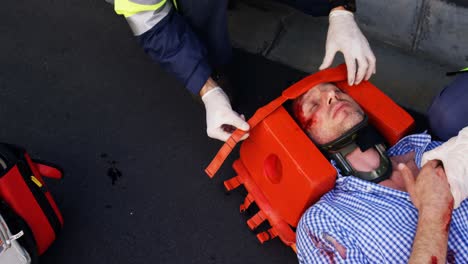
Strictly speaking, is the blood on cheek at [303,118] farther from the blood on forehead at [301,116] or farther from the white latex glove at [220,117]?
the white latex glove at [220,117]

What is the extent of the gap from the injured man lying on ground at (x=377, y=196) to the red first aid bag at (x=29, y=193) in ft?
3.10

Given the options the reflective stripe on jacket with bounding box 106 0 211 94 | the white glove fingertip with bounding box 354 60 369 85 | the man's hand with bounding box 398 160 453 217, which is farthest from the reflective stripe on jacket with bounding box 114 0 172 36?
the man's hand with bounding box 398 160 453 217

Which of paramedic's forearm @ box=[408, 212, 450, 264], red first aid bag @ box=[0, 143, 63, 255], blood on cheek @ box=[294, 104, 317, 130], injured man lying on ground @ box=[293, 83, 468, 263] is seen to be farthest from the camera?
blood on cheek @ box=[294, 104, 317, 130]

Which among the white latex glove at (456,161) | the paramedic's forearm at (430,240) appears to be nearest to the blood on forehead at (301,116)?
the white latex glove at (456,161)

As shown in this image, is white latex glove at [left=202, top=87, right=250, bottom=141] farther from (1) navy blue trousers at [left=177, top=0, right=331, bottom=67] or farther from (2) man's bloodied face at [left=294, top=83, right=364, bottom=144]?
(1) navy blue trousers at [left=177, top=0, right=331, bottom=67]

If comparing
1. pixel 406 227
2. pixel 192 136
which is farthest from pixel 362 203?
pixel 192 136

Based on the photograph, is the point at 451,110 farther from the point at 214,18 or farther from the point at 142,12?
the point at 142,12

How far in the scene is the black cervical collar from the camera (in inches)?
73.3

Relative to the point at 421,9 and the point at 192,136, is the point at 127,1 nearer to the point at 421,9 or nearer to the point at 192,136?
the point at 192,136

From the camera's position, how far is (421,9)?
2.49 metres

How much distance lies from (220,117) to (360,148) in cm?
53

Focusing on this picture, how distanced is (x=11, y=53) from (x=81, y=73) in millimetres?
426

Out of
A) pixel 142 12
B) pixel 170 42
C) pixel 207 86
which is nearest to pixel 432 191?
pixel 207 86

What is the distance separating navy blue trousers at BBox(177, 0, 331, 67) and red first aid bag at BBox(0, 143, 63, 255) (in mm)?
822
